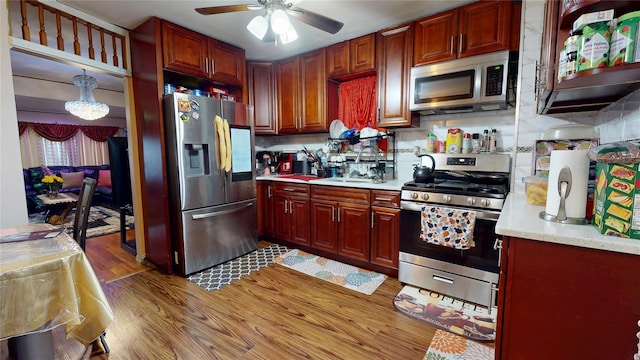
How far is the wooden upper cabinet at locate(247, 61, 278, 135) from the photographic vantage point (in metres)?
3.41

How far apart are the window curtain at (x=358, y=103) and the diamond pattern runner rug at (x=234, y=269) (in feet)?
5.62

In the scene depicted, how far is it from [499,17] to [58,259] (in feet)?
9.99

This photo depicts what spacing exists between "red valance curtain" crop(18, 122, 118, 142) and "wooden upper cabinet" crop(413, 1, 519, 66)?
7990mm

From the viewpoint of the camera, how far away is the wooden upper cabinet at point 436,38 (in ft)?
7.39

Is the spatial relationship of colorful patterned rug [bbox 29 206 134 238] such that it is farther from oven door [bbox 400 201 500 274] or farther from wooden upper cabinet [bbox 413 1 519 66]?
wooden upper cabinet [bbox 413 1 519 66]

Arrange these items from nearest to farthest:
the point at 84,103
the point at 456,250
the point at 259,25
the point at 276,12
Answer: the point at 276,12 < the point at 259,25 < the point at 456,250 < the point at 84,103

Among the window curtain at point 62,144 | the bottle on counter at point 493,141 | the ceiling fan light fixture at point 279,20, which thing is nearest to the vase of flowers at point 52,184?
the window curtain at point 62,144

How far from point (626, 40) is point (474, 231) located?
1404 mm

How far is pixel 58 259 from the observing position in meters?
1.11

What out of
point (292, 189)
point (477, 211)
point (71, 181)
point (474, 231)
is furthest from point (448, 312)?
point (71, 181)

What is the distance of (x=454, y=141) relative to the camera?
8.04ft

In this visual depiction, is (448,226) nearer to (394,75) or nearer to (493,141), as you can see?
(493,141)

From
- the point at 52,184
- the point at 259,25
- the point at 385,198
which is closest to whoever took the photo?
the point at 259,25

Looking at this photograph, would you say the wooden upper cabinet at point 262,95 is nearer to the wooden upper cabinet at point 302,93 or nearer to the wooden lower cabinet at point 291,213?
the wooden upper cabinet at point 302,93
